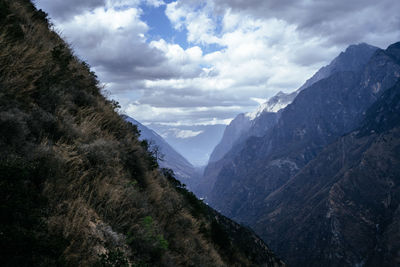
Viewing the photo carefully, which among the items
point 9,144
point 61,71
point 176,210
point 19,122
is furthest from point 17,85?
point 176,210

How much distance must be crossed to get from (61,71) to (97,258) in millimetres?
6074

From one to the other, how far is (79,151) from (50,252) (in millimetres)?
2843

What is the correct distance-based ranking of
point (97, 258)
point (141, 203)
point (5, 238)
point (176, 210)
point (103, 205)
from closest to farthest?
1. point (5, 238)
2. point (97, 258)
3. point (103, 205)
4. point (141, 203)
5. point (176, 210)

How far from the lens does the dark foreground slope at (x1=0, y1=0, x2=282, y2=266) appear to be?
3730 mm

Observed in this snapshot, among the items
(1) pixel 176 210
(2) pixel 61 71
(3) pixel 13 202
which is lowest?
(1) pixel 176 210

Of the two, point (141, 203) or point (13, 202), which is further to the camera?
point (141, 203)

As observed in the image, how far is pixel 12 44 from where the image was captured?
261 inches

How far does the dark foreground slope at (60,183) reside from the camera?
373 centimetres

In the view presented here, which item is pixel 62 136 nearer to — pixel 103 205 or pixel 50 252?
pixel 103 205

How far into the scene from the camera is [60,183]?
487 centimetres

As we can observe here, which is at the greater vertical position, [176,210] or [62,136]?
[62,136]

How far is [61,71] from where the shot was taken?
27.2ft

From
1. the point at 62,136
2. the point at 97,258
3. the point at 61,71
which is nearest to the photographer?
the point at 97,258

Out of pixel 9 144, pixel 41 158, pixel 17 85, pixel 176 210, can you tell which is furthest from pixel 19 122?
pixel 176 210
